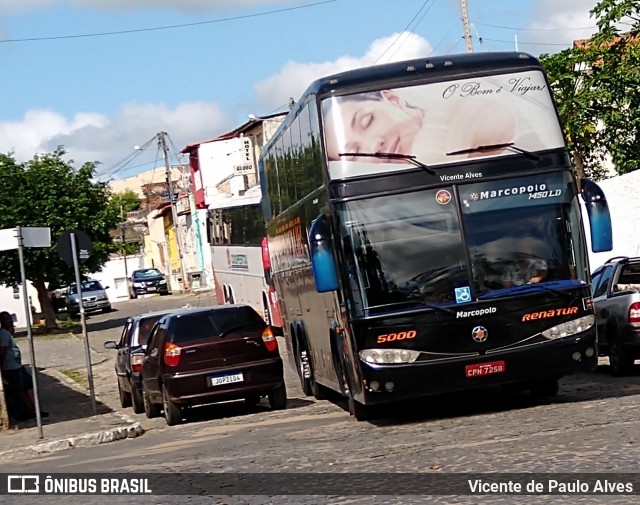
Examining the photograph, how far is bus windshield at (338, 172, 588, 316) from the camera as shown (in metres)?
13.8

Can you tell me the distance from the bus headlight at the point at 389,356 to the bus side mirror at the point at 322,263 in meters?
0.85

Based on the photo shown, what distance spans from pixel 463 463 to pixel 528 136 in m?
Result: 4.94

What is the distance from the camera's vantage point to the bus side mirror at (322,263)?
13.5 m

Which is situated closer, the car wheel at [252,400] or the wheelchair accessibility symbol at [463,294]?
the wheelchair accessibility symbol at [463,294]

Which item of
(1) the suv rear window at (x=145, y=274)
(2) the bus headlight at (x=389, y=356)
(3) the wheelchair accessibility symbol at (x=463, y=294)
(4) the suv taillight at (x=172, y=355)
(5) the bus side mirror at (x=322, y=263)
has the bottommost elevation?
(2) the bus headlight at (x=389, y=356)

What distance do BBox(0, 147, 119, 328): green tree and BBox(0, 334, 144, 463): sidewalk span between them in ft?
41.5

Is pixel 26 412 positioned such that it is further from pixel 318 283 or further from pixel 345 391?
pixel 318 283

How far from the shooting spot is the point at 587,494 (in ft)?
28.0

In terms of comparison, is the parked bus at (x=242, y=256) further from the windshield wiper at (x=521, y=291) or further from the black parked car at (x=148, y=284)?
the black parked car at (x=148, y=284)

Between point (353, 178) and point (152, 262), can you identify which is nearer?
point (353, 178)

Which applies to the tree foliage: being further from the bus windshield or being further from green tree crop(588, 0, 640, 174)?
the bus windshield

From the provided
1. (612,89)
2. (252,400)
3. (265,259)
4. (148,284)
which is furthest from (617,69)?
(148,284)

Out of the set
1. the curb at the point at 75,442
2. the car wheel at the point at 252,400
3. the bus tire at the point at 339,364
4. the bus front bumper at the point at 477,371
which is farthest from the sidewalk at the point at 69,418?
the bus front bumper at the point at 477,371

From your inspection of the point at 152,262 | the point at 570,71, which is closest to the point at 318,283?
the point at 570,71
